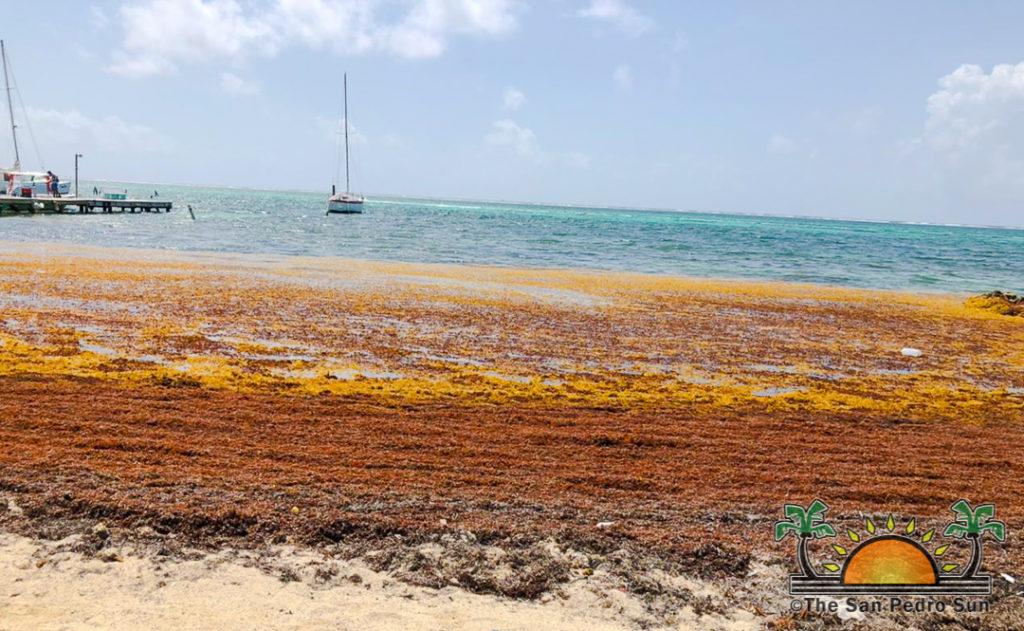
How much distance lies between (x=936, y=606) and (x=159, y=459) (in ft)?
20.3

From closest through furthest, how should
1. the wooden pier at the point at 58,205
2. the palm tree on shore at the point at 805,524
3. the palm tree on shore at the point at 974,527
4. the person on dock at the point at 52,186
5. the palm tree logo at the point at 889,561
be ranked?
1. the palm tree logo at the point at 889,561
2. the palm tree on shore at the point at 974,527
3. the palm tree on shore at the point at 805,524
4. the wooden pier at the point at 58,205
5. the person on dock at the point at 52,186

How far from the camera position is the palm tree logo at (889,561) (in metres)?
4.33

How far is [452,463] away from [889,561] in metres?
3.65

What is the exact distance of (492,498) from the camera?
548 cm

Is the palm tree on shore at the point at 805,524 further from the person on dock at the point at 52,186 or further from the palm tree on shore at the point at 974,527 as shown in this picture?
the person on dock at the point at 52,186

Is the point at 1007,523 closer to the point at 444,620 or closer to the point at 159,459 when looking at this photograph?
the point at 444,620

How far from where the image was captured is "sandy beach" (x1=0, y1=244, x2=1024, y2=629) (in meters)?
4.14

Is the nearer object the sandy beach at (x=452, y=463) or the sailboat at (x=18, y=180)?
the sandy beach at (x=452, y=463)

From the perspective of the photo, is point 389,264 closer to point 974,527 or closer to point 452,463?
point 452,463

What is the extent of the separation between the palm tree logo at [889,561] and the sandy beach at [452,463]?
0.48 feet

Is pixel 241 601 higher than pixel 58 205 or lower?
lower

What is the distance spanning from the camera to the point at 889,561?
15.0 ft

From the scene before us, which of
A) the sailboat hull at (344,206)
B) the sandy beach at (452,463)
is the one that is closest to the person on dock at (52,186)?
the sailboat hull at (344,206)

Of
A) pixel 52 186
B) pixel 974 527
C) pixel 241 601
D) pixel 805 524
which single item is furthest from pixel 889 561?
pixel 52 186
